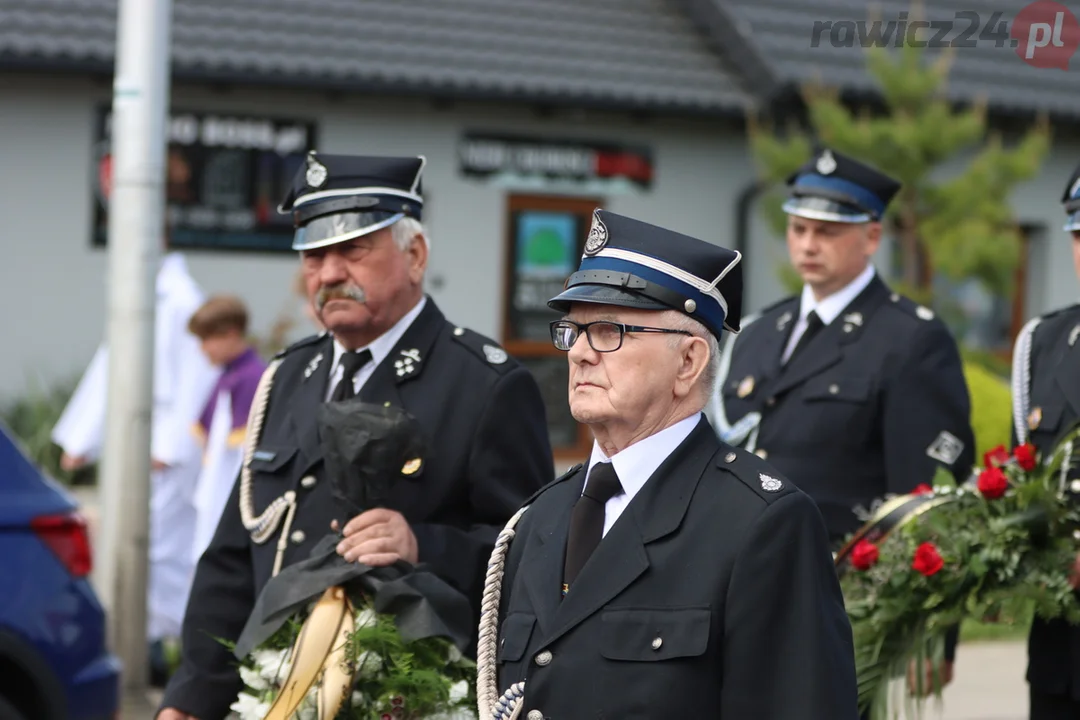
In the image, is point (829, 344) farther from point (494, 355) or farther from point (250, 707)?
point (250, 707)

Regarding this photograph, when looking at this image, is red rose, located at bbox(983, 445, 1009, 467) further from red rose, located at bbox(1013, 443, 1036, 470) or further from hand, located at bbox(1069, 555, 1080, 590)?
hand, located at bbox(1069, 555, 1080, 590)

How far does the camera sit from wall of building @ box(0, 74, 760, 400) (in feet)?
39.5

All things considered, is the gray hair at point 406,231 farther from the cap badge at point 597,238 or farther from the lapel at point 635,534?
the lapel at point 635,534

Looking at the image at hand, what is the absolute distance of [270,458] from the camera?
13.0 ft

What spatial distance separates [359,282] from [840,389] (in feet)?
5.92

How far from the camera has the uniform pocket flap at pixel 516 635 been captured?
9.01 ft

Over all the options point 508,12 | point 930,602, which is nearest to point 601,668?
point 930,602

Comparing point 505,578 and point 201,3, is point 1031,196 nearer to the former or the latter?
point 201,3

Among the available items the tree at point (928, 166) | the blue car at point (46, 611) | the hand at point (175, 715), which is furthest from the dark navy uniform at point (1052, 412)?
the tree at point (928, 166)

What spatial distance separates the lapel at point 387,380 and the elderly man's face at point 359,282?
0.24ft

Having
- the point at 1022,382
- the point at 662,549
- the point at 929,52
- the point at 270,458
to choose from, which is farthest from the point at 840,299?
the point at 929,52

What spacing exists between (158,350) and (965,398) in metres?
4.69

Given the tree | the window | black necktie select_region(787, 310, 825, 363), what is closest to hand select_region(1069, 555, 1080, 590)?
black necktie select_region(787, 310, 825, 363)

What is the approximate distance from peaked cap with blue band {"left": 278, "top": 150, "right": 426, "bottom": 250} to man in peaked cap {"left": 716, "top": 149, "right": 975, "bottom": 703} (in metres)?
1.63
